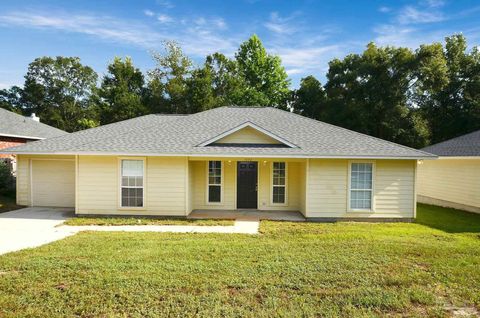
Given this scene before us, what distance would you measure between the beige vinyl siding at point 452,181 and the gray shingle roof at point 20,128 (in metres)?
24.4

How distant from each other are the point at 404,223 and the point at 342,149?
3.54 metres

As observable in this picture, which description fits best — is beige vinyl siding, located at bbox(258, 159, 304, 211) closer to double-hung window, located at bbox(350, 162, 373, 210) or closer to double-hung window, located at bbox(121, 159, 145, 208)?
double-hung window, located at bbox(350, 162, 373, 210)

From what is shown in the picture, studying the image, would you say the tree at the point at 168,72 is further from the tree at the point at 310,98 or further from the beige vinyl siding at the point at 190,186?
the beige vinyl siding at the point at 190,186

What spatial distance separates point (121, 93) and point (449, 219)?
102ft

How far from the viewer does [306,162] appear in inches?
429

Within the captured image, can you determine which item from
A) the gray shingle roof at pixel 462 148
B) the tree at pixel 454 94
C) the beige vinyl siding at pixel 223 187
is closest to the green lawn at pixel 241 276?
the beige vinyl siding at pixel 223 187

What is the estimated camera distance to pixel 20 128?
19406mm

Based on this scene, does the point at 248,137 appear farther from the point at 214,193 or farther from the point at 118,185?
the point at 118,185

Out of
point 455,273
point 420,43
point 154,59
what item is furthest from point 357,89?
point 455,273

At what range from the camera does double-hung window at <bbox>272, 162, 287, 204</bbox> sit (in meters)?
12.6

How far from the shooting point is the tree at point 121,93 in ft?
104

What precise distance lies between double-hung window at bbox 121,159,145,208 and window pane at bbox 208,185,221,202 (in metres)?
2.86

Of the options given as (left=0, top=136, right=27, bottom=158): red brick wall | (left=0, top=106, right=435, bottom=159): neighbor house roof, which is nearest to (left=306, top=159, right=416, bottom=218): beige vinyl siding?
(left=0, top=106, right=435, bottom=159): neighbor house roof

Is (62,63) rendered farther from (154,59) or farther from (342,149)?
(342,149)
